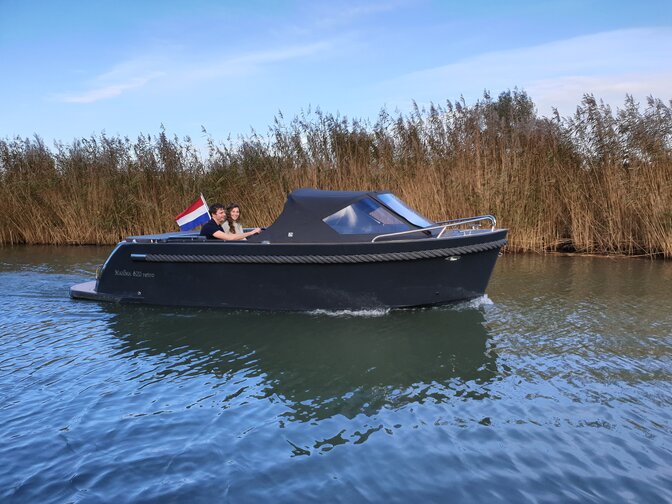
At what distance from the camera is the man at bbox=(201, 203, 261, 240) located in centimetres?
868

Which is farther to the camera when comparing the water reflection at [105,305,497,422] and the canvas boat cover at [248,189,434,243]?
the canvas boat cover at [248,189,434,243]

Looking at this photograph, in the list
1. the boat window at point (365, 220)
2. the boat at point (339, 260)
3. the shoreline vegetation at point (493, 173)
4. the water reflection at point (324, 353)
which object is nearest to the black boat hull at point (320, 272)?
the boat at point (339, 260)

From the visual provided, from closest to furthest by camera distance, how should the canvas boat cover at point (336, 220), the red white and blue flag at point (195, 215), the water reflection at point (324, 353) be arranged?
1. the water reflection at point (324, 353)
2. the canvas boat cover at point (336, 220)
3. the red white and blue flag at point (195, 215)

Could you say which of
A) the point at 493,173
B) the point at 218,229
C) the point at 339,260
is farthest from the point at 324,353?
the point at 493,173

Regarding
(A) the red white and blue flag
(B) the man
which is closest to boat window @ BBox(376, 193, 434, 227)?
(B) the man

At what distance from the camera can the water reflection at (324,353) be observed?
5.52m

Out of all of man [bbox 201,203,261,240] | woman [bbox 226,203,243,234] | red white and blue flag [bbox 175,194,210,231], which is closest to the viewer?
man [bbox 201,203,261,240]

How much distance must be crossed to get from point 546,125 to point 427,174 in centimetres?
262

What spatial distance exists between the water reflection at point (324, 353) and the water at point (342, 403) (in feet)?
0.09

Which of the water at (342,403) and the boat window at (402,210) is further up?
the boat window at (402,210)

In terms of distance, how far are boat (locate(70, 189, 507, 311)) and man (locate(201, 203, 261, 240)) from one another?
0.32 m

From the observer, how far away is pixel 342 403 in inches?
209

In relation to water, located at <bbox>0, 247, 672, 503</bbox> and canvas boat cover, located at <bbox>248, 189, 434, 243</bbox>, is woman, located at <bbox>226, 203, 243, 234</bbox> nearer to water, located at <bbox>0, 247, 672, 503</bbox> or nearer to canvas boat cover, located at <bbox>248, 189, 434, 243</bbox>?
canvas boat cover, located at <bbox>248, 189, 434, 243</bbox>

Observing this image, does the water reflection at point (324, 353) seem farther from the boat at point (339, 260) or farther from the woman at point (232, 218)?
the woman at point (232, 218)
